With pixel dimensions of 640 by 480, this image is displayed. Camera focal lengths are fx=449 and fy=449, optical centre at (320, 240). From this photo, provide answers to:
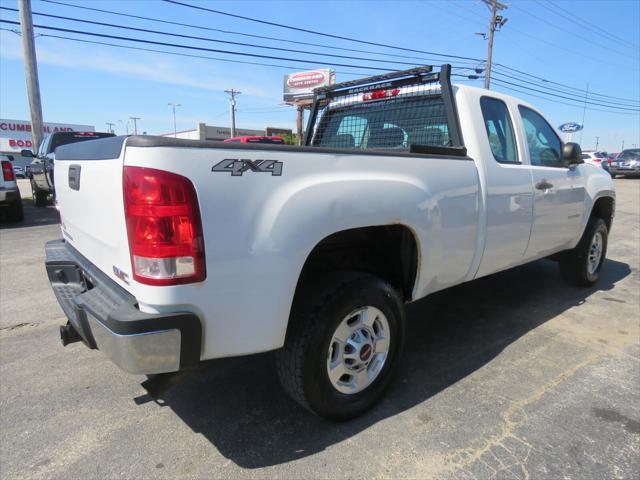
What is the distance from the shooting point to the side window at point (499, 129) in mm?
3404

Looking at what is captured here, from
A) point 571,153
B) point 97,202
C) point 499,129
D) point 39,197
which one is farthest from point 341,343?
point 39,197

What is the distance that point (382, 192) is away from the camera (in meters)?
2.42

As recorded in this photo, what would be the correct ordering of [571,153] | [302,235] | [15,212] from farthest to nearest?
[15,212] < [571,153] < [302,235]

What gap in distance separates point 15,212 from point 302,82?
52.7 meters

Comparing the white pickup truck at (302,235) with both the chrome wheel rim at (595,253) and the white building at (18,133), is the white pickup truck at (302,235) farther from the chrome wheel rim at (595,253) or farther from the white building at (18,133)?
the white building at (18,133)

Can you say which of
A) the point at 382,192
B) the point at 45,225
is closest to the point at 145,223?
the point at 382,192

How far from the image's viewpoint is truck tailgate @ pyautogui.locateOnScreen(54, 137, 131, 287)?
1.94 meters

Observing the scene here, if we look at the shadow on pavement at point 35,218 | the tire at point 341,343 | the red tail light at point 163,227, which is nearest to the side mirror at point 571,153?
the tire at point 341,343

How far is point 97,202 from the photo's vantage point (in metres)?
2.19

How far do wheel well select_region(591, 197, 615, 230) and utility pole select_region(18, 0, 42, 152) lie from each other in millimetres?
14532

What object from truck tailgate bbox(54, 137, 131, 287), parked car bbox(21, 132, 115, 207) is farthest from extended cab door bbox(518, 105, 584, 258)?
parked car bbox(21, 132, 115, 207)

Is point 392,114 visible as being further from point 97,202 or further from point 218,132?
point 218,132

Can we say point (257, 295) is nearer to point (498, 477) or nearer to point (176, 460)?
point (176, 460)

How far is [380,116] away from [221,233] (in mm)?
2443
